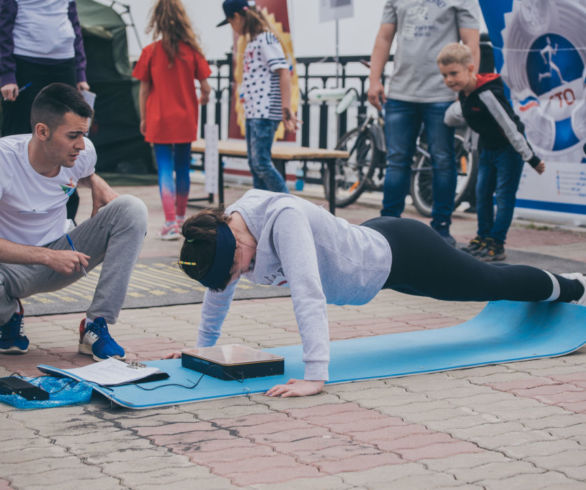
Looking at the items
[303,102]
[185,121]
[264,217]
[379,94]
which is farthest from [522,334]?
[303,102]

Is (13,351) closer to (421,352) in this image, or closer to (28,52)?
(421,352)

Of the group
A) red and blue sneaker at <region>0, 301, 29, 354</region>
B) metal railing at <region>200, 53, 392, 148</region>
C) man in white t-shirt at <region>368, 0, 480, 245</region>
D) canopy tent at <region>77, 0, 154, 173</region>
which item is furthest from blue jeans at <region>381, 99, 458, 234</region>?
canopy tent at <region>77, 0, 154, 173</region>

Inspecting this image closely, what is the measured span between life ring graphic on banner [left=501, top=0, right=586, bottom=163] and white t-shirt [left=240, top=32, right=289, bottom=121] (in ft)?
6.68

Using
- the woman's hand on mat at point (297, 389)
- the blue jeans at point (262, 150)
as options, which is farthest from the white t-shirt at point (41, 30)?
the woman's hand on mat at point (297, 389)

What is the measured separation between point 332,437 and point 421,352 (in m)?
1.26

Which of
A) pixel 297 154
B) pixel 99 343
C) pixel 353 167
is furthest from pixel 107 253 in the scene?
pixel 353 167

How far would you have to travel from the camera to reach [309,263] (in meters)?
3.59

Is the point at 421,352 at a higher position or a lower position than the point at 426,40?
lower

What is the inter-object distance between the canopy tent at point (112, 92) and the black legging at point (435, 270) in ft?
30.7

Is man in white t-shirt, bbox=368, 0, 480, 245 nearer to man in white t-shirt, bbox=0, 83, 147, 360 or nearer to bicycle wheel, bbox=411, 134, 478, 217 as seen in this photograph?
bicycle wheel, bbox=411, 134, 478, 217

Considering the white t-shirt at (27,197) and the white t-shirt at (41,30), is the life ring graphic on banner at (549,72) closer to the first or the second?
the white t-shirt at (41,30)

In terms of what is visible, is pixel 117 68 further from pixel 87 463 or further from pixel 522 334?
pixel 87 463

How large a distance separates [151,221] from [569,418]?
6338 mm

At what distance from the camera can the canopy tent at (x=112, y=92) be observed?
12930 millimetres
